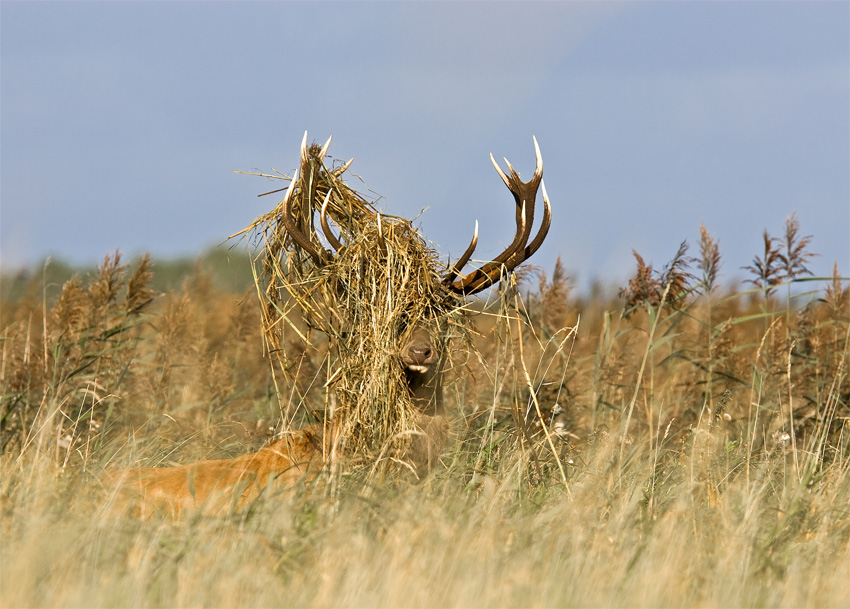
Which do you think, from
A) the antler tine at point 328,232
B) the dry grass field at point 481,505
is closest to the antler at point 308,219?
the antler tine at point 328,232

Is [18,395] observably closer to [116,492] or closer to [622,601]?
[116,492]

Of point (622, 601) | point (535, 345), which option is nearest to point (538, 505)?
point (622, 601)

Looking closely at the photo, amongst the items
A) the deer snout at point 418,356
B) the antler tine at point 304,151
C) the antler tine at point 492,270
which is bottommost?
the deer snout at point 418,356

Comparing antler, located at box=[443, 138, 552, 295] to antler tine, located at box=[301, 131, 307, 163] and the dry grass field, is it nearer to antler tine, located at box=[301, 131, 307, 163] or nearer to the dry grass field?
the dry grass field

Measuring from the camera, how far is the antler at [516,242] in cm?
521

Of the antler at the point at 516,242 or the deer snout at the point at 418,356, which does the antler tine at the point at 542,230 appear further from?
the deer snout at the point at 418,356

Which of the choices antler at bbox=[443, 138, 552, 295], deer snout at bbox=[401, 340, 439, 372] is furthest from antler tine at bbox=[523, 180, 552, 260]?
deer snout at bbox=[401, 340, 439, 372]

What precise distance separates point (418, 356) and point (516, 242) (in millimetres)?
978

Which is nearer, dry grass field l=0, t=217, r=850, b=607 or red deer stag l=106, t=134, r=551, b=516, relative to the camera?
dry grass field l=0, t=217, r=850, b=607

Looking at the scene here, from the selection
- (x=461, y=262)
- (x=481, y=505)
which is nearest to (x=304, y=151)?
(x=461, y=262)

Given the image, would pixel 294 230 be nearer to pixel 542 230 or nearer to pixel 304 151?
pixel 304 151

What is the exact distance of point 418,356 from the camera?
4.82m

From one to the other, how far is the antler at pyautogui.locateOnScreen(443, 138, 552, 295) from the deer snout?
0.46 metres

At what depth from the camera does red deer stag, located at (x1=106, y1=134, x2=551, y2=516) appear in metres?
4.84
